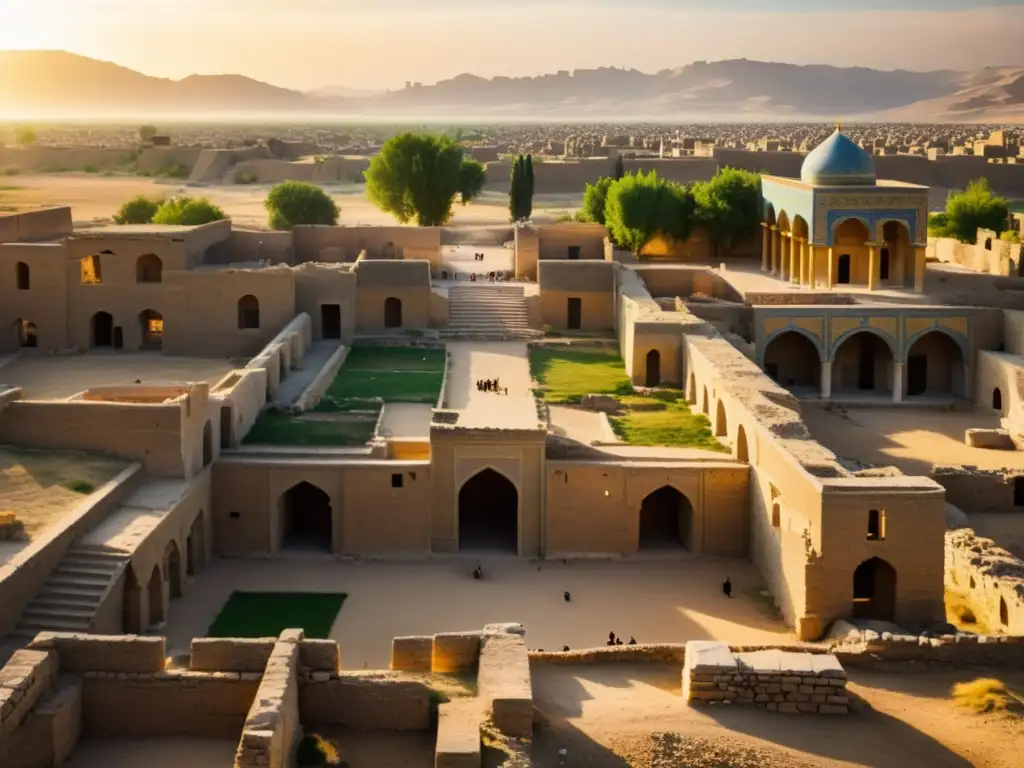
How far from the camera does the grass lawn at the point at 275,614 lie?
24.4 metres

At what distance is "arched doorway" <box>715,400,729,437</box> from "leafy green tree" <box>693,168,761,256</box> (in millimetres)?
22627

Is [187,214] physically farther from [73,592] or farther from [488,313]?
[73,592]

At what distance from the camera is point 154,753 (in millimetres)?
17484

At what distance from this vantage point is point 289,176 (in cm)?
8988

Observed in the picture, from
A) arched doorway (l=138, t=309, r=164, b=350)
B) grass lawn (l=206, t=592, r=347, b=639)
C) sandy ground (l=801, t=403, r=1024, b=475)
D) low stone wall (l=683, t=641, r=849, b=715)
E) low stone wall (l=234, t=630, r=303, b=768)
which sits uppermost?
arched doorway (l=138, t=309, r=164, b=350)

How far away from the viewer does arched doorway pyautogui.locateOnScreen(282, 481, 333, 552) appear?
2966 centimetres

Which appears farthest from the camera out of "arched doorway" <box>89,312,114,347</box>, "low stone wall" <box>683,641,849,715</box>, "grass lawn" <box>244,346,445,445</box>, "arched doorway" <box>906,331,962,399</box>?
"arched doorway" <box>906,331,962,399</box>

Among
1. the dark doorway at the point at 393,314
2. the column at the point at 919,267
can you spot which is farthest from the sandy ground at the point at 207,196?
the column at the point at 919,267

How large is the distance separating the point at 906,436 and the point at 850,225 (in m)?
12.9

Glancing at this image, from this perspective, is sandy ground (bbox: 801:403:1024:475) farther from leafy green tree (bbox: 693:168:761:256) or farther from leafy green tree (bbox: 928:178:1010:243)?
leafy green tree (bbox: 928:178:1010:243)

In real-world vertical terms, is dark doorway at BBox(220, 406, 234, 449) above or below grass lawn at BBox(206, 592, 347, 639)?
above

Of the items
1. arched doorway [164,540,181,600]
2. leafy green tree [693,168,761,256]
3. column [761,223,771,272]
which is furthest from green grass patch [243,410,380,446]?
leafy green tree [693,168,761,256]

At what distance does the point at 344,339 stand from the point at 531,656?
24.2m

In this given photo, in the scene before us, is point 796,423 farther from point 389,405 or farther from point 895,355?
point 895,355
